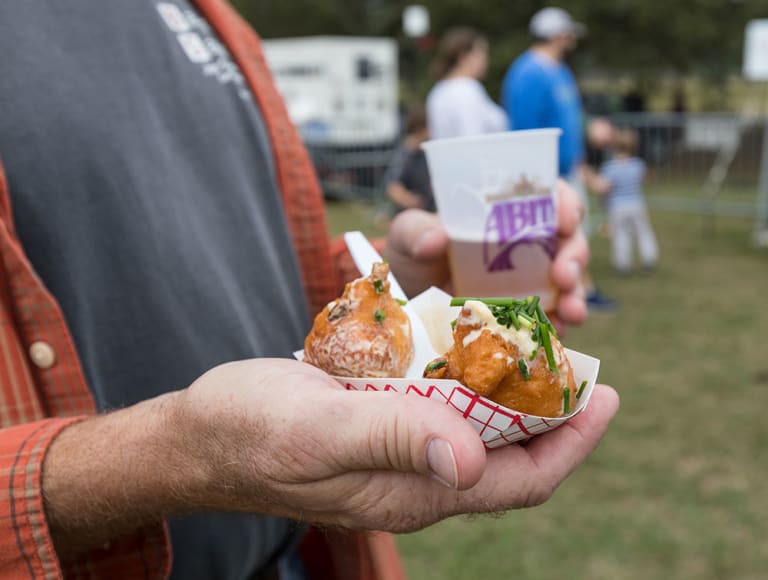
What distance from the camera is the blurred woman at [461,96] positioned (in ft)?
21.3

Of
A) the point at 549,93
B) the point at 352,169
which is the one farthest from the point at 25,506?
the point at 352,169

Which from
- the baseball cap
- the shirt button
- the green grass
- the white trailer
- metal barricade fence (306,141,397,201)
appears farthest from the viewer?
the white trailer

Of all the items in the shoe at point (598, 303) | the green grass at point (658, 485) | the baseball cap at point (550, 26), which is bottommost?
the shoe at point (598, 303)

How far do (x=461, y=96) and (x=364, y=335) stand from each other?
572 cm

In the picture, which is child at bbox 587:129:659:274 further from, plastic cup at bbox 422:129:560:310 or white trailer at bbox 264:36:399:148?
white trailer at bbox 264:36:399:148

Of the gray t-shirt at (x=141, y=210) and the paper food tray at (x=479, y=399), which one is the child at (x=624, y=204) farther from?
the paper food tray at (x=479, y=399)

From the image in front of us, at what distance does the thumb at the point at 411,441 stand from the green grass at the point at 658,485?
3.34 feet

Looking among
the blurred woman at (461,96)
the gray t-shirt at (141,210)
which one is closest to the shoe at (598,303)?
the blurred woman at (461,96)

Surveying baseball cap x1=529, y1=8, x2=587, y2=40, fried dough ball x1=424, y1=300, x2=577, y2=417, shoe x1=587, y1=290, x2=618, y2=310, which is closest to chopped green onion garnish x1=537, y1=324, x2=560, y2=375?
fried dough ball x1=424, y1=300, x2=577, y2=417

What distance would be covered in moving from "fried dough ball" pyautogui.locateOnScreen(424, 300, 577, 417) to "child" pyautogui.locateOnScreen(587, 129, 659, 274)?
23.8 ft

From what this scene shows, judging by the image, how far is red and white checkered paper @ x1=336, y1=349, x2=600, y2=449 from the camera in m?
1.02

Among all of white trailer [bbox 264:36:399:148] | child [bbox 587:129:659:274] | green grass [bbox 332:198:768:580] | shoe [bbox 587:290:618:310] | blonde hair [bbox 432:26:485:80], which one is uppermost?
blonde hair [bbox 432:26:485:80]

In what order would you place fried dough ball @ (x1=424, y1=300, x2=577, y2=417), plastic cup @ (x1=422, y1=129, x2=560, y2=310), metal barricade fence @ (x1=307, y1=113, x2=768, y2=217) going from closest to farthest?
fried dough ball @ (x1=424, y1=300, x2=577, y2=417) → plastic cup @ (x1=422, y1=129, x2=560, y2=310) → metal barricade fence @ (x1=307, y1=113, x2=768, y2=217)

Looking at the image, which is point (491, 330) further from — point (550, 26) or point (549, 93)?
point (550, 26)
